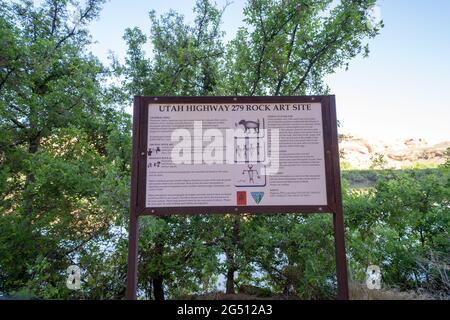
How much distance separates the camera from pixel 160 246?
520 cm

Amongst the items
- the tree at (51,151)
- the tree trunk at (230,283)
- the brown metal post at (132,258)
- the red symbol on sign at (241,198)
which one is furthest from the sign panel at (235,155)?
the tree trunk at (230,283)

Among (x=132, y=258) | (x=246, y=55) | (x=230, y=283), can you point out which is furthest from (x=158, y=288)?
(x=246, y=55)

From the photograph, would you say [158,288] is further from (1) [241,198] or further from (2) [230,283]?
(1) [241,198]

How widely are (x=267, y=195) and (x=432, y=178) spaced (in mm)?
3671

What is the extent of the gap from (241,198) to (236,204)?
78mm

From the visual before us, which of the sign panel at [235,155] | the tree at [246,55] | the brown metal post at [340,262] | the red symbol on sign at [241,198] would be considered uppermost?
the tree at [246,55]

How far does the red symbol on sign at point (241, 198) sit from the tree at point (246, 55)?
1.93 meters

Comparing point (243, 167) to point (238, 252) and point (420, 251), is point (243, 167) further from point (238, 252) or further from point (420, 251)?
point (420, 251)

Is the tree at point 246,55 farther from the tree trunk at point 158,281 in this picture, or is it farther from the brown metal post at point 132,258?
the brown metal post at point 132,258

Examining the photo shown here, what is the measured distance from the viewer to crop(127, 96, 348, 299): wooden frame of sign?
3199 millimetres

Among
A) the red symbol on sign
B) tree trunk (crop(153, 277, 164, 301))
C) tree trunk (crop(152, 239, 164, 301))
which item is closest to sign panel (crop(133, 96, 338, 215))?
the red symbol on sign

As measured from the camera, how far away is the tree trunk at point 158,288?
535cm

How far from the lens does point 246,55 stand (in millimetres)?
6406

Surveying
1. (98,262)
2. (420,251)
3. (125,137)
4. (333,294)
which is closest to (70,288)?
(98,262)
